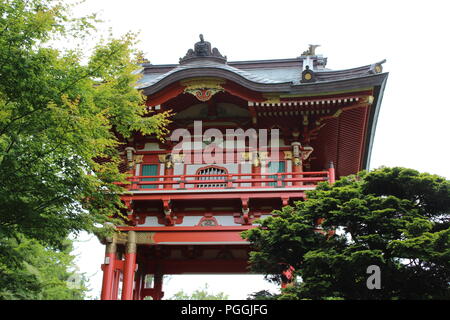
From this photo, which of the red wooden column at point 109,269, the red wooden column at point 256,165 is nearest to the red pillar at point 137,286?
the red wooden column at point 109,269

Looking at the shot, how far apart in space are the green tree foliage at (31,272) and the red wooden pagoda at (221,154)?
2.34m

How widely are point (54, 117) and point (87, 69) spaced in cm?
135

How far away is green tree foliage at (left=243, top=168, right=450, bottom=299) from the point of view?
902 cm

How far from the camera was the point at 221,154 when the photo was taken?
1720 centimetres

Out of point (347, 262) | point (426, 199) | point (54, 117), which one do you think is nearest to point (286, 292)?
point (347, 262)

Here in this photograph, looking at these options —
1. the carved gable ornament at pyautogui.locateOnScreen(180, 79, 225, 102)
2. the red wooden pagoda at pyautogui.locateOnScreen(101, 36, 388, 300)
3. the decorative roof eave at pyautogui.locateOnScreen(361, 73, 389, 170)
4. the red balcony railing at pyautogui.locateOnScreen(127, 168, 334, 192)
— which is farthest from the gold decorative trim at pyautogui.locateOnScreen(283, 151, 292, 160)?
the carved gable ornament at pyautogui.locateOnScreen(180, 79, 225, 102)

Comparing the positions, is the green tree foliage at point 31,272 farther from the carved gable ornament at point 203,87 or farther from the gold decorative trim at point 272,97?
the gold decorative trim at point 272,97

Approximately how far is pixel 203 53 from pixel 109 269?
26.2ft

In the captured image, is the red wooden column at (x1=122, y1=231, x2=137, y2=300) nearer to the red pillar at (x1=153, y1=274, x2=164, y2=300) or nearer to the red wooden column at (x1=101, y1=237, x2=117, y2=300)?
the red wooden column at (x1=101, y1=237, x2=117, y2=300)

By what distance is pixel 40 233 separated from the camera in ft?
30.3

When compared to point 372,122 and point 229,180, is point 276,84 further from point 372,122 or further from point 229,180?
point 372,122

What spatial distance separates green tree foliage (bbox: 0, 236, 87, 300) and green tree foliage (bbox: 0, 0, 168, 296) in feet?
0.35

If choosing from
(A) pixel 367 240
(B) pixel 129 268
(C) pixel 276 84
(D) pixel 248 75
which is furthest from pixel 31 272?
(D) pixel 248 75
